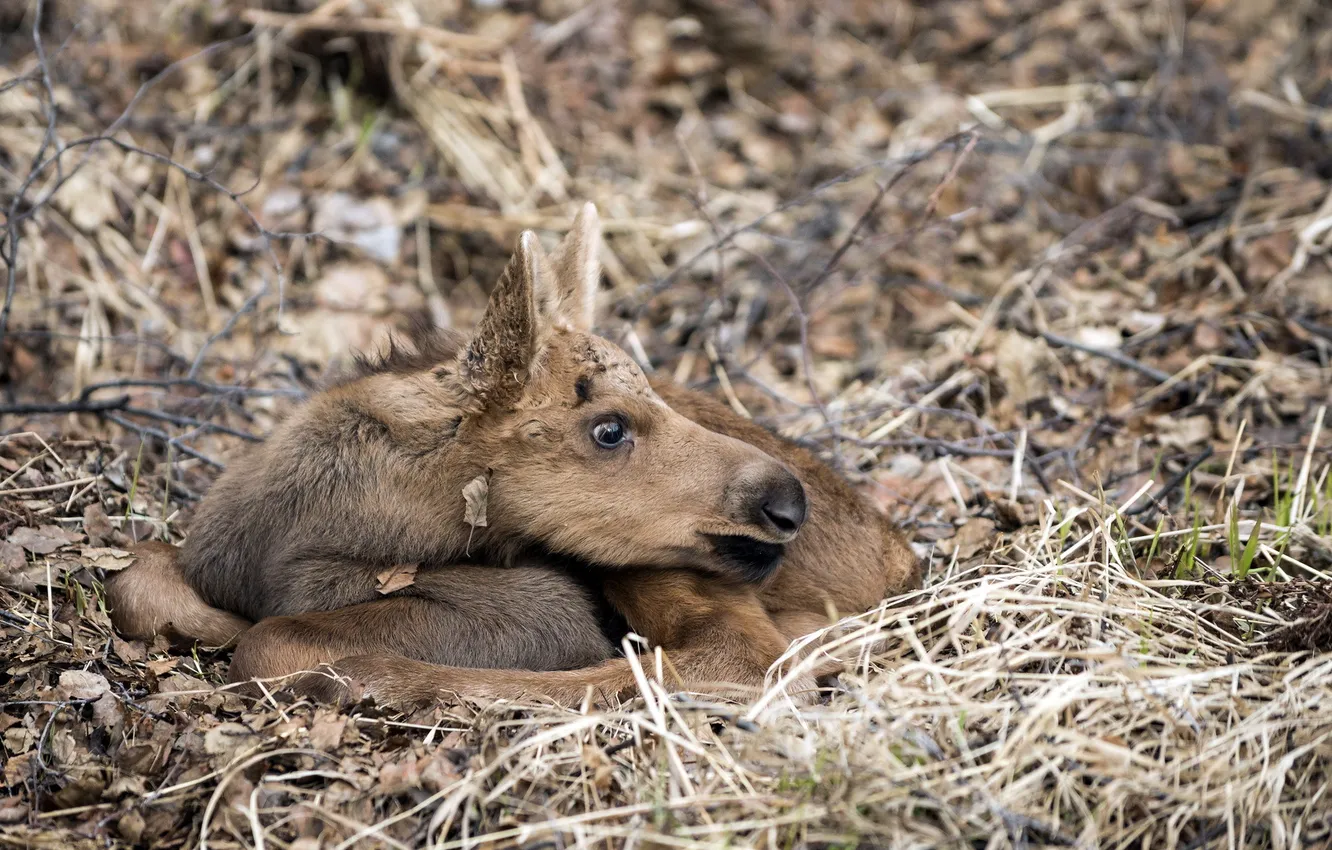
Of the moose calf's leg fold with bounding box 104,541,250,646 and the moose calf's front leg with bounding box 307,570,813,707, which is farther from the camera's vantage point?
the moose calf's leg fold with bounding box 104,541,250,646

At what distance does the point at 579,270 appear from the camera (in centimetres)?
502

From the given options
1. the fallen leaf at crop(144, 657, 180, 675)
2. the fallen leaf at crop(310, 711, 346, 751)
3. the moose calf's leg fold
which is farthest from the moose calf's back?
the fallen leaf at crop(144, 657, 180, 675)

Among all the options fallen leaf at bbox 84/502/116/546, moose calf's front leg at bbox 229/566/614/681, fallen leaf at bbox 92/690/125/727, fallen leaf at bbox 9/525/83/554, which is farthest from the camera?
fallen leaf at bbox 84/502/116/546

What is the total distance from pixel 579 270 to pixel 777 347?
3.36 meters

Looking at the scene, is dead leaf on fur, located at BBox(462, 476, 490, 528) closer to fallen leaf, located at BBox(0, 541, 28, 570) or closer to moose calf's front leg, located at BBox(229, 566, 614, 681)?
moose calf's front leg, located at BBox(229, 566, 614, 681)

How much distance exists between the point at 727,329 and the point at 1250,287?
313 cm

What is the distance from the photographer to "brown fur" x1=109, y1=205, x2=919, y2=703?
14.6 feet

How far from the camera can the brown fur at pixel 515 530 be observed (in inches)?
175

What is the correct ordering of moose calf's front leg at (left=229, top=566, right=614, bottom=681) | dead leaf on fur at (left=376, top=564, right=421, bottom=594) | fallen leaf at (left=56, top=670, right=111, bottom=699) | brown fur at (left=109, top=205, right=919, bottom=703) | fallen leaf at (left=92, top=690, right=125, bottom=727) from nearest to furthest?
fallen leaf at (left=92, top=690, right=125, bottom=727), fallen leaf at (left=56, top=670, right=111, bottom=699), moose calf's front leg at (left=229, top=566, right=614, bottom=681), brown fur at (left=109, top=205, right=919, bottom=703), dead leaf on fur at (left=376, top=564, right=421, bottom=594)

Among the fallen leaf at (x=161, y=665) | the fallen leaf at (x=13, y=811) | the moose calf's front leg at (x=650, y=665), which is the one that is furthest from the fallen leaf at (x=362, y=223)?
the fallen leaf at (x=13, y=811)

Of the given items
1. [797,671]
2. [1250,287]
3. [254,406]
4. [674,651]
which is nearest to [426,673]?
[674,651]

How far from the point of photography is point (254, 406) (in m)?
7.05

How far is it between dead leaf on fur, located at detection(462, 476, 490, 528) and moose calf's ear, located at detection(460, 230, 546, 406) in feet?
A: 0.96

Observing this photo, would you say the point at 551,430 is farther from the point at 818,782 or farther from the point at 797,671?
the point at 818,782
